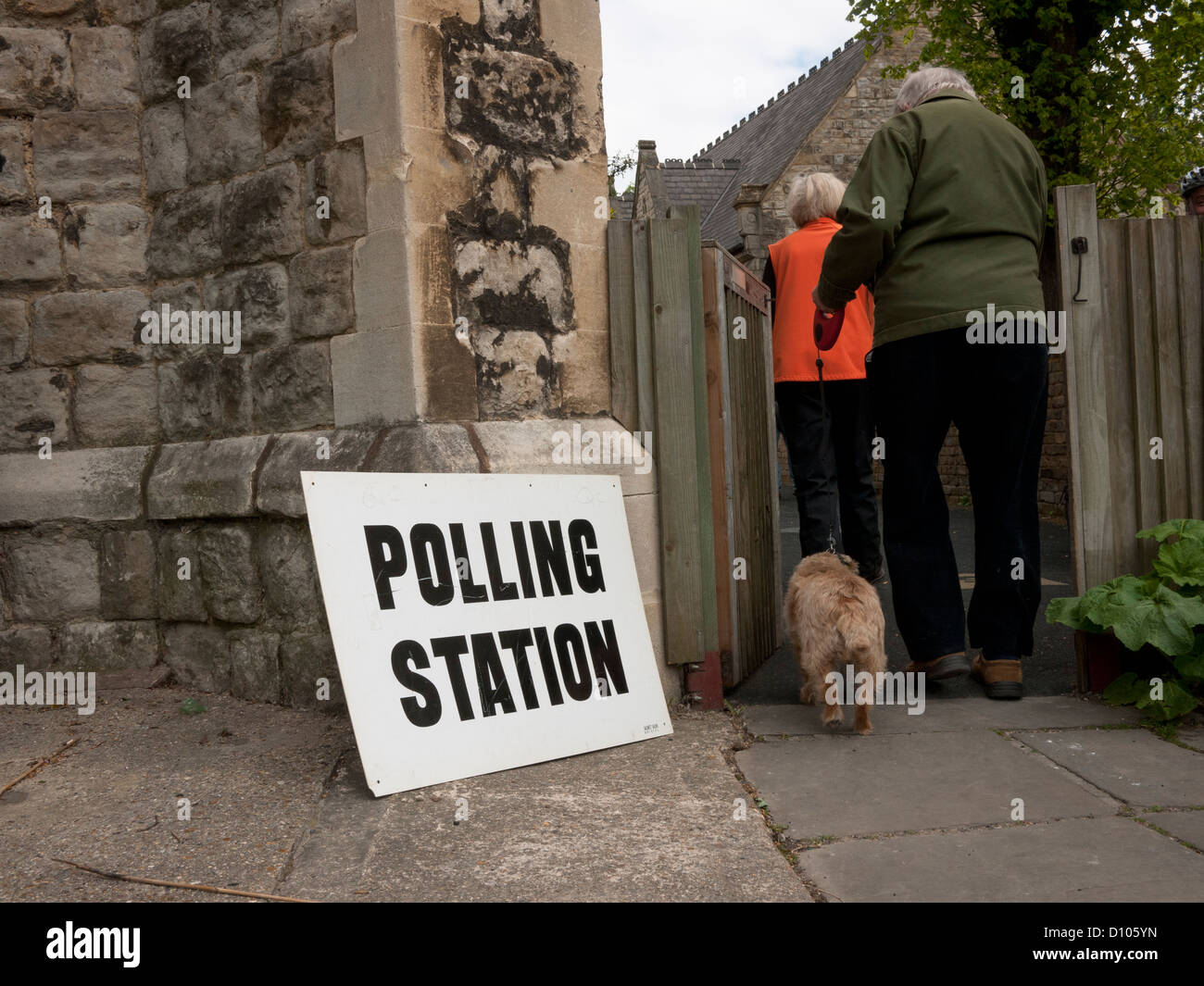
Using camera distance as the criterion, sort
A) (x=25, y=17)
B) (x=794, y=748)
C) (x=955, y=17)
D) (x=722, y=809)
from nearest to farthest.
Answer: (x=722, y=809) → (x=794, y=748) → (x=25, y=17) → (x=955, y=17)

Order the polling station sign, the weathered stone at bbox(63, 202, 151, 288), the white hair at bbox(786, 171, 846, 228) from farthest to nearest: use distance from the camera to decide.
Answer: the white hair at bbox(786, 171, 846, 228)
the weathered stone at bbox(63, 202, 151, 288)
the polling station sign

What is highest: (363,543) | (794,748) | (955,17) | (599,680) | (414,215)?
(955,17)

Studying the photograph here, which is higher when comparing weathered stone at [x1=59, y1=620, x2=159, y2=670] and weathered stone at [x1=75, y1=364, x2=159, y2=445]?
weathered stone at [x1=75, y1=364, x2=159, y2=445]

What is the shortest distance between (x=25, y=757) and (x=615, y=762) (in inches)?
72.9

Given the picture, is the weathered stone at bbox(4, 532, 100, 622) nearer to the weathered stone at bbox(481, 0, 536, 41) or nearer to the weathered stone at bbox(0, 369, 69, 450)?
the weathered stone at bbox(0, 369, 69, 450)

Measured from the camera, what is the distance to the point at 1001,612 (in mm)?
3875

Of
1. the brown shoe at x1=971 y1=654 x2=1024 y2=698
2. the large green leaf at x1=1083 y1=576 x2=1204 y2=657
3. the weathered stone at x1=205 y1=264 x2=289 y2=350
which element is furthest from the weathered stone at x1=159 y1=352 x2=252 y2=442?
the large green leaf at x1=1083 y1=576 x2=1204 y2=657


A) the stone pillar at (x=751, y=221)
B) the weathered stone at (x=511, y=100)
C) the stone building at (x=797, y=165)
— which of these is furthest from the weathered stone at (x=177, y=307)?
the stone pillar at (x=751, y=221)

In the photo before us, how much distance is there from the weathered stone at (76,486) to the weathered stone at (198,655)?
492 mm

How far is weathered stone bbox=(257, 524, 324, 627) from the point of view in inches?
148

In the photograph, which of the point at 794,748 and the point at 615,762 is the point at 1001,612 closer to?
the point at 794,748

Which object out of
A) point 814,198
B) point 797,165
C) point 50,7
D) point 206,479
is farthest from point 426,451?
point 797,165

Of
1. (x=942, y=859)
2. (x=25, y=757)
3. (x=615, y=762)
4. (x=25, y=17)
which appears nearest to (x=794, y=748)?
(x=615, y=762)

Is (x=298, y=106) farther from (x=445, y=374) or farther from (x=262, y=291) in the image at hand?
(x=445, y=374)
